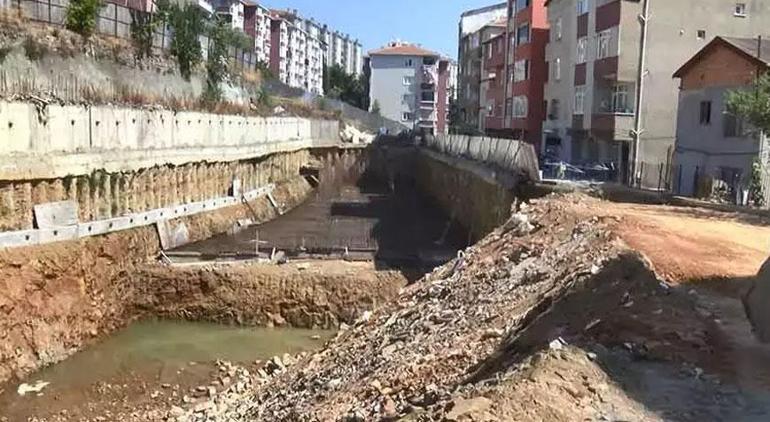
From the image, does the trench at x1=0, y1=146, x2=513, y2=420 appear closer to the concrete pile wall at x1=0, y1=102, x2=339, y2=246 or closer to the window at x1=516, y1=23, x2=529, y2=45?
the concrete pile wall at x1=0, y1=102, x2=339, y2=246

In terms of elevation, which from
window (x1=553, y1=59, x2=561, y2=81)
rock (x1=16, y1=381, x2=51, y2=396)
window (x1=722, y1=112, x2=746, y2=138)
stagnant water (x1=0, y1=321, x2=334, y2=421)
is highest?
window (x1=553, y1=59, x2=561, y2=81)

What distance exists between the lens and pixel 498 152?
30047 mm

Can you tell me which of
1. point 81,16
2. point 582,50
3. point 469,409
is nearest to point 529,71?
point 582,50

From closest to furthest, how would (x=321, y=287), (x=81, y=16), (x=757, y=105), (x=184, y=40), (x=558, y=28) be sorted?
(x=757, y=105), (x=321, y=287), (x=81, y=16), (x=184, y=40), (x=558, y=28)

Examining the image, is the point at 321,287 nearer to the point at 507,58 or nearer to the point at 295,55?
the point at 507,58

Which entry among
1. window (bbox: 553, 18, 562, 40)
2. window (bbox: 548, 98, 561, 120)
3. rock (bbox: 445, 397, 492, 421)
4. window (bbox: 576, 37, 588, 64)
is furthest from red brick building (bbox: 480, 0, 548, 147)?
rock (bbox: 445, 397, 492, 421)

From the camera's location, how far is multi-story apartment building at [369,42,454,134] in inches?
4291

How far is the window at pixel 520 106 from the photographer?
55844 mm

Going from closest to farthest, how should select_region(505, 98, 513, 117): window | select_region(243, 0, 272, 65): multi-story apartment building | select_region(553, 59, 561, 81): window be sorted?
1. select_region(553, 59, 561, 81): window
2. select_region(505, 98, 513, 117): window
3. select_region(243, 0, 272, 65): multi-story apartment building

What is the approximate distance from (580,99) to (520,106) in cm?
1338

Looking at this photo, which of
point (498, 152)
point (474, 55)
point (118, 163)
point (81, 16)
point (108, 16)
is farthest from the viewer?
point (474, 55)

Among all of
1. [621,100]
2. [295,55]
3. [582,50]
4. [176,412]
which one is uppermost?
[295,55]

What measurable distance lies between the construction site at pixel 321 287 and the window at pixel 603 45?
906cm

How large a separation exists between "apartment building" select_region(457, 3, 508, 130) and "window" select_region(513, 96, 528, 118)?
13.3 meters
